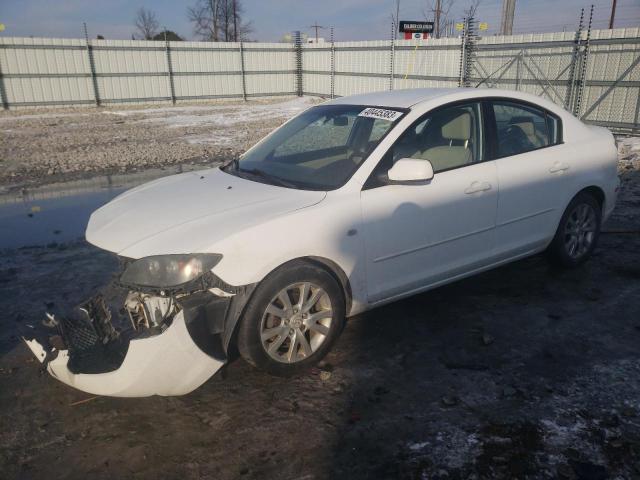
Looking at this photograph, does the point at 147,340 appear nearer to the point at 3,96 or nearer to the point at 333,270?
the point at 333,270

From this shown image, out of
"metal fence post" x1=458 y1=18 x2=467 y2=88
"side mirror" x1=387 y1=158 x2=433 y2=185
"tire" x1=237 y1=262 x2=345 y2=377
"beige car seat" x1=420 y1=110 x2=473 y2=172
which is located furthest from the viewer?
"metal fence post" x1=458 y1=18 x2=467 y2=88

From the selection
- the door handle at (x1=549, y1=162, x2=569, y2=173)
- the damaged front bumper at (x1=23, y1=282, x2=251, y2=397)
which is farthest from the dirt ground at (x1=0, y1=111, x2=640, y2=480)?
the door handle at (x1=549, y1=162, x2=569, y2=173)

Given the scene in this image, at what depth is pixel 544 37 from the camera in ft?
47.5

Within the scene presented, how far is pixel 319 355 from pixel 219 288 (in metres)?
0.86

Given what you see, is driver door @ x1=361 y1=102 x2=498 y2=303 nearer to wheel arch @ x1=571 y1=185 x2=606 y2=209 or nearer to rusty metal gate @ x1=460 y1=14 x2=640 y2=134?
wheel arch @ x1=571 y1=185 x2=606 y2=209

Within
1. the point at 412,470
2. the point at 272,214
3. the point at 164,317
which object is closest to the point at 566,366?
the point at 412,470

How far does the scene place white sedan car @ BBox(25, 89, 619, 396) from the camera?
2943mm

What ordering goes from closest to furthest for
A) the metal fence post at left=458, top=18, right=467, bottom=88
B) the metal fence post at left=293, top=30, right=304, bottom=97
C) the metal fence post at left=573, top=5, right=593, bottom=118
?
the metal fence post at left=573, top=5, right=593, bottom=118, the metal fence post at left=458, top=18, right=467, bottom=88, the metal fence post at left=293, top=30, right=304, bottom=97

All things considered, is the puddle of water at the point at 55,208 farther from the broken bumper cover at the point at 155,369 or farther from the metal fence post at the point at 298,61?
the metal fence post at the point at 298,61

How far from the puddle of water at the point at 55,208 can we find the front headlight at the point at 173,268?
3.59m

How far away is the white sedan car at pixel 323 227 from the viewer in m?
2.94

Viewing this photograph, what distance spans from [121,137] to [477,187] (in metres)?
12.6

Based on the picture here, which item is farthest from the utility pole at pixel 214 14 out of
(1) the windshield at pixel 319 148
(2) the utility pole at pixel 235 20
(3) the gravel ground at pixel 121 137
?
(1) the windshield at pixel 319 148

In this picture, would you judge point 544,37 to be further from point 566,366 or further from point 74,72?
point 74,72
